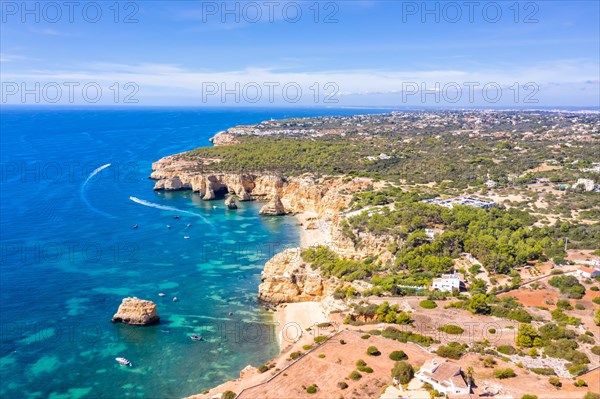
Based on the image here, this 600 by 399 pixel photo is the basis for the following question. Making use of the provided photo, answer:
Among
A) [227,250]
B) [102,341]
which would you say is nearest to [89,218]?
[227,250]

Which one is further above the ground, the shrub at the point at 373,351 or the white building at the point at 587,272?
the white building at the point at 587,272

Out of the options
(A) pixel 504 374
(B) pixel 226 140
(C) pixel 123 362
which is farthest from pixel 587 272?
(B) pixel 226 140

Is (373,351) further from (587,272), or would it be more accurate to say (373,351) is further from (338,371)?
(587,272)

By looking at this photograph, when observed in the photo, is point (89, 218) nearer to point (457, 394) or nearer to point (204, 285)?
point (204, 285)

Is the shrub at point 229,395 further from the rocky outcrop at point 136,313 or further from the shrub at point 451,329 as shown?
the rocky outcrop at point 136,313

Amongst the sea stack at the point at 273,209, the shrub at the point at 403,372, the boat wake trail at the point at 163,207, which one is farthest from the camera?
the sea stack at the point at 273,209

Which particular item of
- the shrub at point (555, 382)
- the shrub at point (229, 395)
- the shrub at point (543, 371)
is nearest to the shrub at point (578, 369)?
the shrub at point (543, 371)
